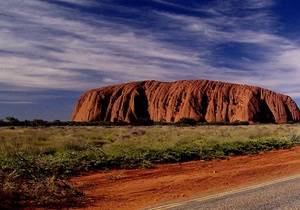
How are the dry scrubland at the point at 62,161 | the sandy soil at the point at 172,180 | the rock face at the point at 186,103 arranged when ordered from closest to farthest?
1. the dry scrubland at the point at 62,161
2. the sandy soil at the point at 172,180
3. the rock face at the point at 186,103

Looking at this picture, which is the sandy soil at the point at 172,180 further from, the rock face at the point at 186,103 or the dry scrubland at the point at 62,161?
the rock face at the point at 186,103

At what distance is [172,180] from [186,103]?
91142 millimetres

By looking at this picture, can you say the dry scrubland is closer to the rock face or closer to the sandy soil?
the sandy soil

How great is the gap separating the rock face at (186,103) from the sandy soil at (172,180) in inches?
3223

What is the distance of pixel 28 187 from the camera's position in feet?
25.0

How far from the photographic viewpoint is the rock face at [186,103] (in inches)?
3861

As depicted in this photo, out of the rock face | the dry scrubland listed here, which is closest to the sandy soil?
the dry scrubland

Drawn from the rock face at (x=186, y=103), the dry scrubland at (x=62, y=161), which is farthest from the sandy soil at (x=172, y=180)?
the rock face at (x=186, y=103)

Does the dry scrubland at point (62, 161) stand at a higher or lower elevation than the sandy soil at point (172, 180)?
higher

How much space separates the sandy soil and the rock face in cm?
8186

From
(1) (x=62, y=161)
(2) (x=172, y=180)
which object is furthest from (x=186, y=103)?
(2) (x=172, y=180)

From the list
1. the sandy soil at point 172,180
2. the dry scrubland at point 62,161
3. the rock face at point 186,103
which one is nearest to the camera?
the dry scrubland at point 62,161

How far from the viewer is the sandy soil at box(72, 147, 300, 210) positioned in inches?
298

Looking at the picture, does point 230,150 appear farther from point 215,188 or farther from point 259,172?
point 215,188
